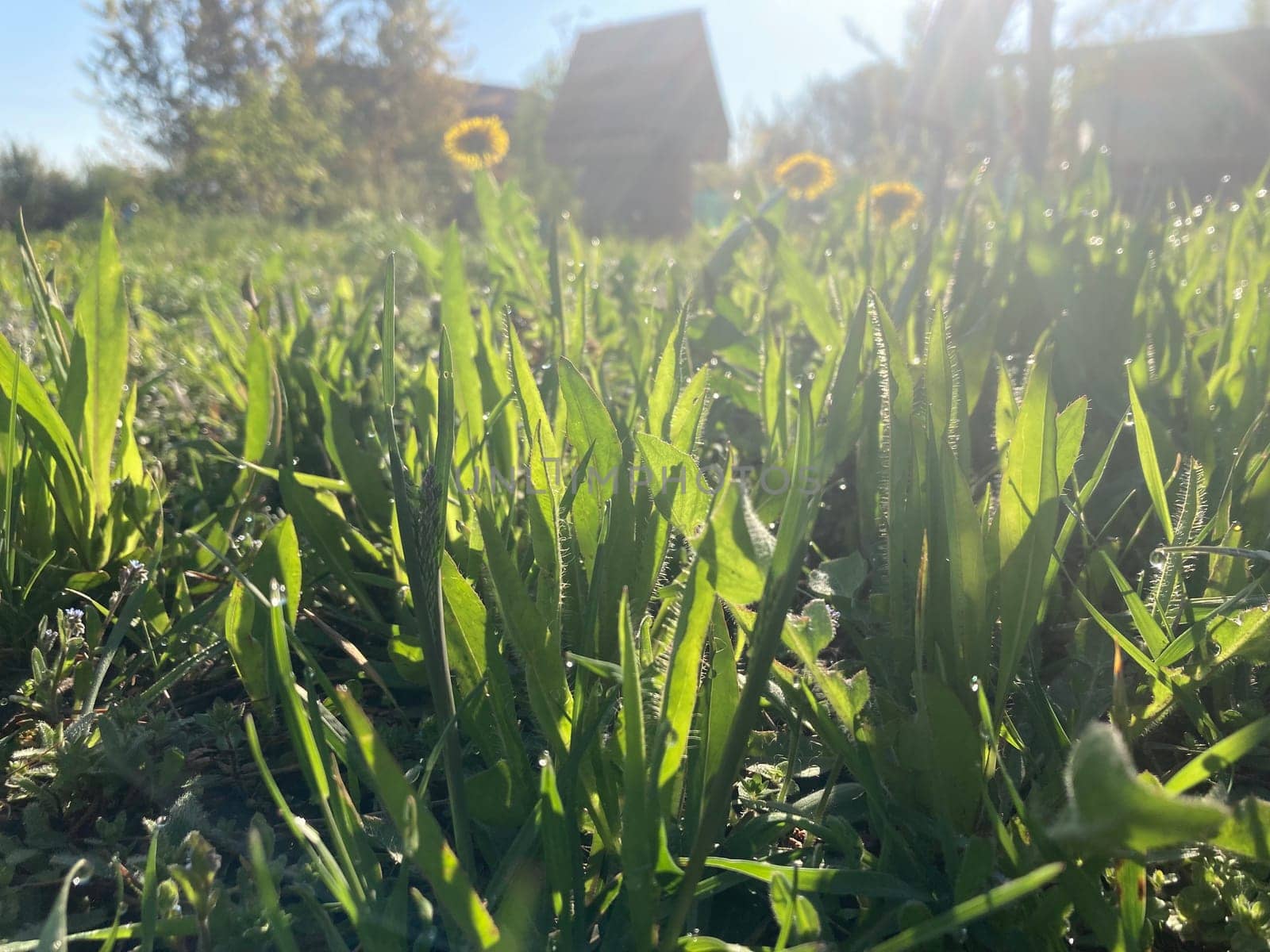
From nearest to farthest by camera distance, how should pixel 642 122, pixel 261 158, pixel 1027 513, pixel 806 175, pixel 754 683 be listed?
pixel 754 683 → pixel 1027 513 → pixel 806 175 → pixel 261 158 → pixel 642 122

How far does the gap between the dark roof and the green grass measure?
63.2 ft

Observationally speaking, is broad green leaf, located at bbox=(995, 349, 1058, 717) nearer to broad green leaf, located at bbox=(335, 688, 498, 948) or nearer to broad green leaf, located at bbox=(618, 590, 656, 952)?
broad green leaf, located at bbox=(618, 590, 656, 952)

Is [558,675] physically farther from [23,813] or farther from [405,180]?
[405,180]

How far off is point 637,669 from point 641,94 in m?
21.5

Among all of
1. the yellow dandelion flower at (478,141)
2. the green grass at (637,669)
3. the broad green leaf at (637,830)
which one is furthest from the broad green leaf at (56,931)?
the yellow dandelion flower at (478,141)

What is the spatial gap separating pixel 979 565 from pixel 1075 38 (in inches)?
979

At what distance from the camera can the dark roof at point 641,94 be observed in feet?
63.7

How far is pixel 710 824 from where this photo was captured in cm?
57

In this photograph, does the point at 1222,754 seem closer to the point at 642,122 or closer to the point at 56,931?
the point at 56,931

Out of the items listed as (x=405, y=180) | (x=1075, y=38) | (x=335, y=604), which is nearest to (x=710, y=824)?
(x=335, y=604)

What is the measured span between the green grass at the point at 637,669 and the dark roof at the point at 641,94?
759 inches

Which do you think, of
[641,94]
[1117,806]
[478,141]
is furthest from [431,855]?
[641,94]

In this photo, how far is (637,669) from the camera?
624 millimetres

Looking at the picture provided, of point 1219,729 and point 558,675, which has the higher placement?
point 558,675
